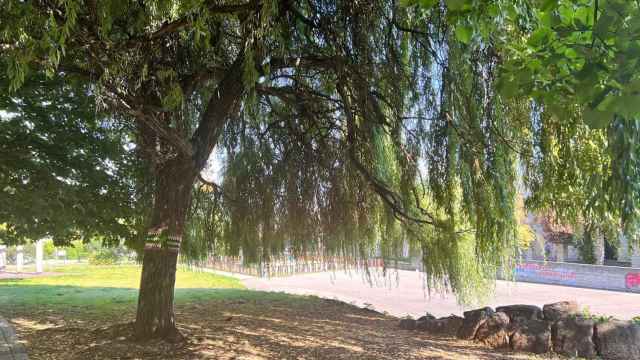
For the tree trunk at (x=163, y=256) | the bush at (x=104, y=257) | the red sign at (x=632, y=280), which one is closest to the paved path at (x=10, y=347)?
the tree trunk at (x=163, y=256)

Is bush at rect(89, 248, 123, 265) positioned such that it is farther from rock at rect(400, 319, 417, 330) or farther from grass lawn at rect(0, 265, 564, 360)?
rock at rect(400, 319, 417, 330)

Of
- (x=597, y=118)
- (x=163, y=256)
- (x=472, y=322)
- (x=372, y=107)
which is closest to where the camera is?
(x=597, y=118)

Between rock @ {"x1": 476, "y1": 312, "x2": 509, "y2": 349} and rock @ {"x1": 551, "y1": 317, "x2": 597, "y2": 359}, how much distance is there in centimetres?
65

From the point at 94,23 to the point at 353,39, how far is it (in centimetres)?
258

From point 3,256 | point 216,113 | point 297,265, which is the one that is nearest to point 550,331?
point 297,265

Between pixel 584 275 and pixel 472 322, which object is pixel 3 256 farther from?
pixel 472 322

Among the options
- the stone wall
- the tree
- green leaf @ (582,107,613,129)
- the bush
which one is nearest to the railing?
the tree

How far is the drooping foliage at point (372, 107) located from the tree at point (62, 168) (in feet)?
4.36

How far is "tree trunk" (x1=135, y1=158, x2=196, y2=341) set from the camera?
5.88 meters

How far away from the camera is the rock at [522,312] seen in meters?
7.85

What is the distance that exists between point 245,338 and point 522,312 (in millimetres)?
4358

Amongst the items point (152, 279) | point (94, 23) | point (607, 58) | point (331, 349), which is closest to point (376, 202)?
point (331, 349)

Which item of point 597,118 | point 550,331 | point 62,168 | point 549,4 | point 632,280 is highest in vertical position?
point 549,4

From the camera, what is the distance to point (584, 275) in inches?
757
